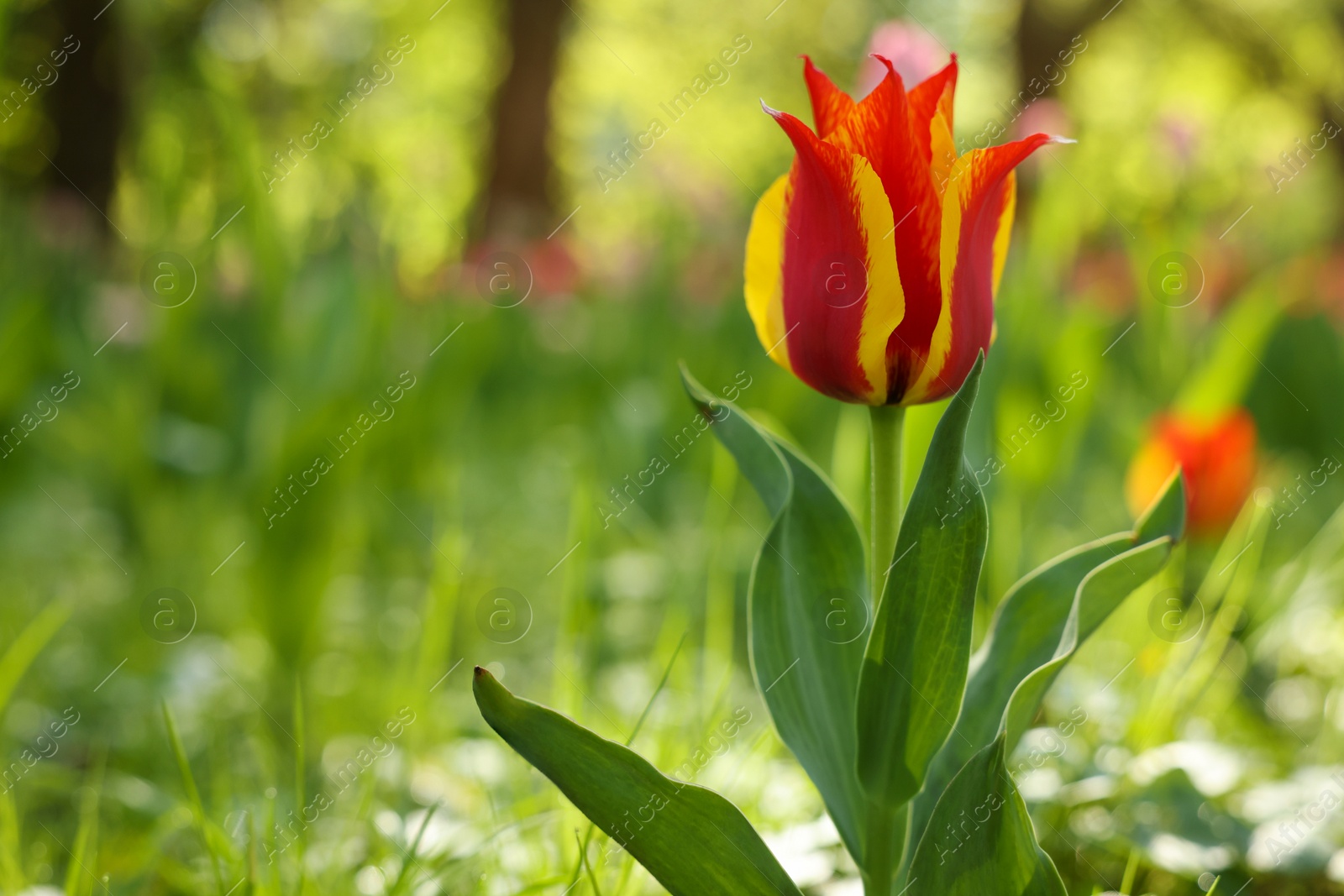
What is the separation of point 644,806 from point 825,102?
1.20 ft

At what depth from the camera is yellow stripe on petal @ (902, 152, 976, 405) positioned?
467 mm

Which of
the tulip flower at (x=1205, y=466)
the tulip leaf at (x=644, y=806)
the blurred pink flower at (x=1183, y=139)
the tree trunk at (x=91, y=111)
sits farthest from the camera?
the tree trunk at (x=91, y=111)

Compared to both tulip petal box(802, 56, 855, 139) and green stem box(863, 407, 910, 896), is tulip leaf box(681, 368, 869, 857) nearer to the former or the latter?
green stem box(863, 407, 910, 896)

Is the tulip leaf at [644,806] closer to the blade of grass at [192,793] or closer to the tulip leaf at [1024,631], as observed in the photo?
the tulip leaf at [1024,631]

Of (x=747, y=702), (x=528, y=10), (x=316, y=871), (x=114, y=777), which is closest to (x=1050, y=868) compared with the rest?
(x=316, y=871)

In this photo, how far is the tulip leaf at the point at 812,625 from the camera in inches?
21.3

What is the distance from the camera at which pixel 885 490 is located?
0.53m

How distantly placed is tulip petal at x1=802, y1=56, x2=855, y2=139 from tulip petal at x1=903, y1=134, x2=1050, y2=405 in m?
0.07

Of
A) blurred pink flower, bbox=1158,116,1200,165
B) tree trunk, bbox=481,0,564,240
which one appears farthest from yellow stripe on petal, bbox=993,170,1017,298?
tree trunk, bbox=481,0,564,240

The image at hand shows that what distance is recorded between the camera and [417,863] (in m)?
0.65

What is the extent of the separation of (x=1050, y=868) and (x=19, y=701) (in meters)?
1.33

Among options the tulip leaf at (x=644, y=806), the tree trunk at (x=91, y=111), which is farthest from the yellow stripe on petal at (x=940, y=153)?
the tree trunk at (x=91, y=111)

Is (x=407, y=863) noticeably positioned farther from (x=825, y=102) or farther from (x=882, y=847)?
(x=825, y=102)

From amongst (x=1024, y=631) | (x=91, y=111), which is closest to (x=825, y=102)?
(x=1024, y=631)
